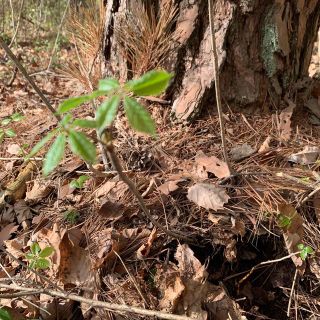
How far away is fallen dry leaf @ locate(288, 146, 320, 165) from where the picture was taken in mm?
1798

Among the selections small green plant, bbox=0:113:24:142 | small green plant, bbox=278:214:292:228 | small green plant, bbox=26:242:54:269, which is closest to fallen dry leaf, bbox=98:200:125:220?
→ small green plant, bbox=26:242:54:269

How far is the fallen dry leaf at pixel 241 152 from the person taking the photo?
1812 millimetres

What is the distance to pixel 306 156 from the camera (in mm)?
1809

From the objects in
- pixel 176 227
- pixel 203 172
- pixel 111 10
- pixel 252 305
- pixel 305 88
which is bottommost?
pixel 252 305

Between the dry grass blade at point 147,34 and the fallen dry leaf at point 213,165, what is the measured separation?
1.64 ft

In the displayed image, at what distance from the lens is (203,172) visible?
5.59ft

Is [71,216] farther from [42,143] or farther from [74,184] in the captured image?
[42,143]

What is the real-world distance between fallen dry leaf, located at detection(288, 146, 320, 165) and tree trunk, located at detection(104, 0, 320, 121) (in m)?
0.36

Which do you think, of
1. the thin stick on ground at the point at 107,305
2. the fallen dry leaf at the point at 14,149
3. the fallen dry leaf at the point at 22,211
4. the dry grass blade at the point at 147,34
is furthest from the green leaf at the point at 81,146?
the fallen dry leaf at the point at 14,149

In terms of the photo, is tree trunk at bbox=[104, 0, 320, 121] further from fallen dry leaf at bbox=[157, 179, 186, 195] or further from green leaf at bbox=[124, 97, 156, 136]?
green leaf at bbox=[124, 97, 156, 136]

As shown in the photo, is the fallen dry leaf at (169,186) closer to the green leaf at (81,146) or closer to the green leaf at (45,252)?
the green leaf at (45,252)

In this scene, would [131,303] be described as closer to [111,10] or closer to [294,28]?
[111,10]

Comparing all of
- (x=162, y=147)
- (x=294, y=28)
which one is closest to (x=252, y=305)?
(x=162, y=147)

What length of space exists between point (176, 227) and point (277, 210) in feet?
1.31
